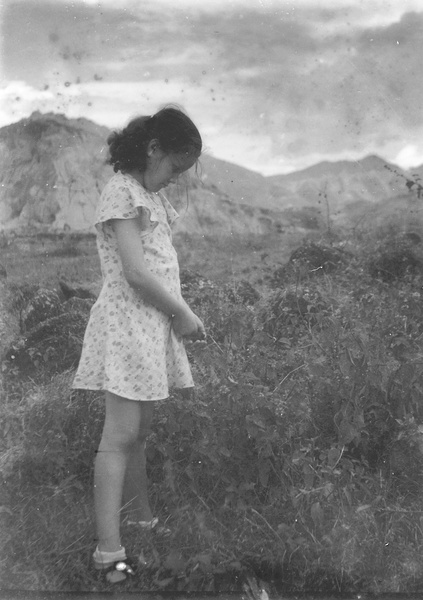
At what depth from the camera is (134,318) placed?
105 inches

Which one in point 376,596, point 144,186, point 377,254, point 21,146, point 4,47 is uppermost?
point 4,47

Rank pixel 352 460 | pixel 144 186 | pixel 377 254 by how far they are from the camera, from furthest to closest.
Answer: pixel 377 254 → pixel 352 460 → pixel 144 186

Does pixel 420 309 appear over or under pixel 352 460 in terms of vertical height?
over

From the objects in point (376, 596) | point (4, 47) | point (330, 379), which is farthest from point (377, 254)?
point (4, 47)

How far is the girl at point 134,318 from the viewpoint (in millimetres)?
2648

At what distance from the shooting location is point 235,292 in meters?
3.11

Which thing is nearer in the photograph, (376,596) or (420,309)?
(376,596)

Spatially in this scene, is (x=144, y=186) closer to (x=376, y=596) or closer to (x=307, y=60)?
(x=307, y=60)

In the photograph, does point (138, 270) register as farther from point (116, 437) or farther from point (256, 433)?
point (256, 433)

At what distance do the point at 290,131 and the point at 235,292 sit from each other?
0.71 m

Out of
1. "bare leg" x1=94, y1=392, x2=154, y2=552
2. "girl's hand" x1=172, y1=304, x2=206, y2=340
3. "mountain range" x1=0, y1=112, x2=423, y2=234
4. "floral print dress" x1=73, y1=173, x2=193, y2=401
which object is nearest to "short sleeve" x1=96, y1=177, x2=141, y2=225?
"floral print dress" x1=73, y1=173, x2=193, y2=401

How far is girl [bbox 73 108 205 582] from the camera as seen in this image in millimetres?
2648

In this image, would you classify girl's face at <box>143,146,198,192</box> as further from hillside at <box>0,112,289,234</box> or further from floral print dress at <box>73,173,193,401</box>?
hillside at <box>0,112,289,234</box>

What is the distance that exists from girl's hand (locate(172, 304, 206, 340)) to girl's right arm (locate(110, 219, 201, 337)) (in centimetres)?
2
